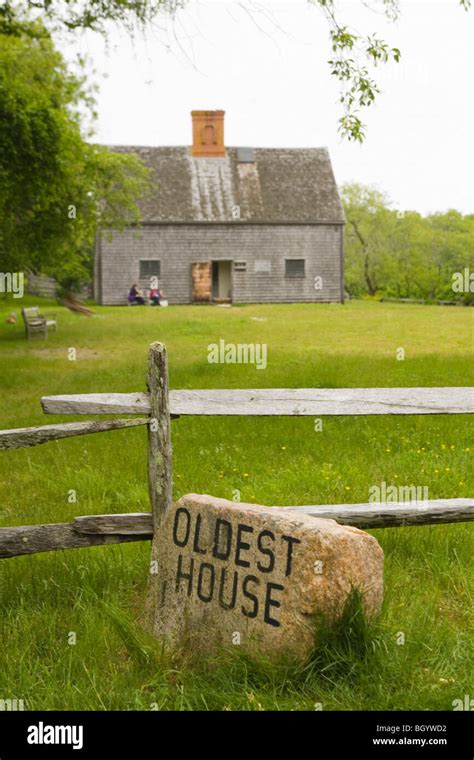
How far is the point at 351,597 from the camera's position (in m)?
3.98

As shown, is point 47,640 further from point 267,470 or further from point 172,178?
point 172,178

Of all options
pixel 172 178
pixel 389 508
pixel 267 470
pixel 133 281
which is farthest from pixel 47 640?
pixel 172 178

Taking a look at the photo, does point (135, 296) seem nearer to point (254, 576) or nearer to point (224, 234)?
point (224, 234)

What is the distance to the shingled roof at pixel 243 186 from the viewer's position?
3953 centimetres

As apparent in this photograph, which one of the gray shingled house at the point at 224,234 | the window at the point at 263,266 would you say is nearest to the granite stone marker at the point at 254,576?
the gray shingled house at the point at 224,234

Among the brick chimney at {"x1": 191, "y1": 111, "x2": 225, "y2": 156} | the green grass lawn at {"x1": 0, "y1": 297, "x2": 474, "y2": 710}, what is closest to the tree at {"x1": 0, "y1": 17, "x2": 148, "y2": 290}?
the green grass lawn at {"x1": 0, "y1": 297, "x2": 474, "y2": 710}

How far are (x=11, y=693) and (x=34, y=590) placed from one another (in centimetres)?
114

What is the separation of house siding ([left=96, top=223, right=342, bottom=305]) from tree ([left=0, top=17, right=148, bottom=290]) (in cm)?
1410

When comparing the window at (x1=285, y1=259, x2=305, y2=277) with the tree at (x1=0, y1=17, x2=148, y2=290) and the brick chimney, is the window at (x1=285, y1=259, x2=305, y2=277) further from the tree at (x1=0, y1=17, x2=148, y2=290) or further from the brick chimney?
the tree at (x1=0, y1=17, x2=148, y2=290)

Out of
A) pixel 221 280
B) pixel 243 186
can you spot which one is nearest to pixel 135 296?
pixel 221 280

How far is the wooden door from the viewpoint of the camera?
3969 cm

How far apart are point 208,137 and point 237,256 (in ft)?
21.8

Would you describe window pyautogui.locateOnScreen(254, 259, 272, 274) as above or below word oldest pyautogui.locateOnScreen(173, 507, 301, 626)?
above
